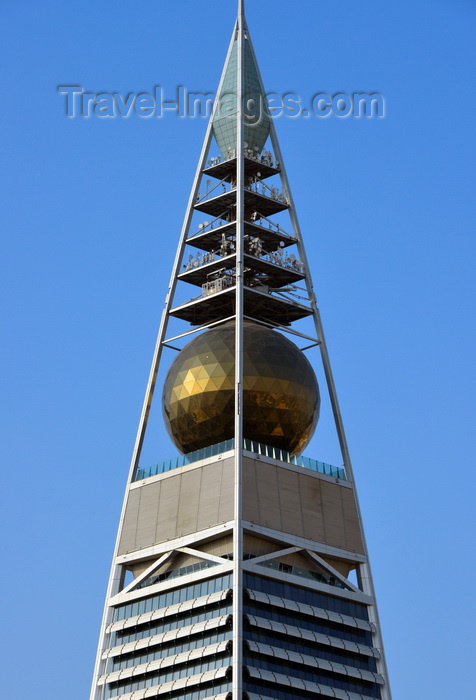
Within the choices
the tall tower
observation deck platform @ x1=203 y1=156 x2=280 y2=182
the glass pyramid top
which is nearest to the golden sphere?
the tall tower

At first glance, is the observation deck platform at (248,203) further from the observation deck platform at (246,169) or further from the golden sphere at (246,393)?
the golden sphere at (246,393)

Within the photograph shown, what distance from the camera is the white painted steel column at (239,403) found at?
110m

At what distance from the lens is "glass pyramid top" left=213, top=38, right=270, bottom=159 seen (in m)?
140

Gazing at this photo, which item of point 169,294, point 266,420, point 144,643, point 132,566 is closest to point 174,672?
point 144,643

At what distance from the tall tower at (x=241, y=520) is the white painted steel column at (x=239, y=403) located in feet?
0.51

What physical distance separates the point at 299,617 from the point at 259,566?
5.33 meters

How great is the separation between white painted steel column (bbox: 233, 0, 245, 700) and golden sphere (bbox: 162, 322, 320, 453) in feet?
5.87

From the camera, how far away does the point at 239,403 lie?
12244 centimetres

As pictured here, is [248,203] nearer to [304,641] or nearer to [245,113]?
[245,113]

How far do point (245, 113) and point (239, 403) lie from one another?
32295 mm

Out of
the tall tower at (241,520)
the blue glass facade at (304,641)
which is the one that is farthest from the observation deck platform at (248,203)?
the blue glass facade at (304,641)

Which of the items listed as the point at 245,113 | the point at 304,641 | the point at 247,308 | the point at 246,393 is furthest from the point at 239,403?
the point at 245,113

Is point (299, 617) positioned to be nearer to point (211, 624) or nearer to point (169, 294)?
point (211, 624)

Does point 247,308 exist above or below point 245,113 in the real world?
below
